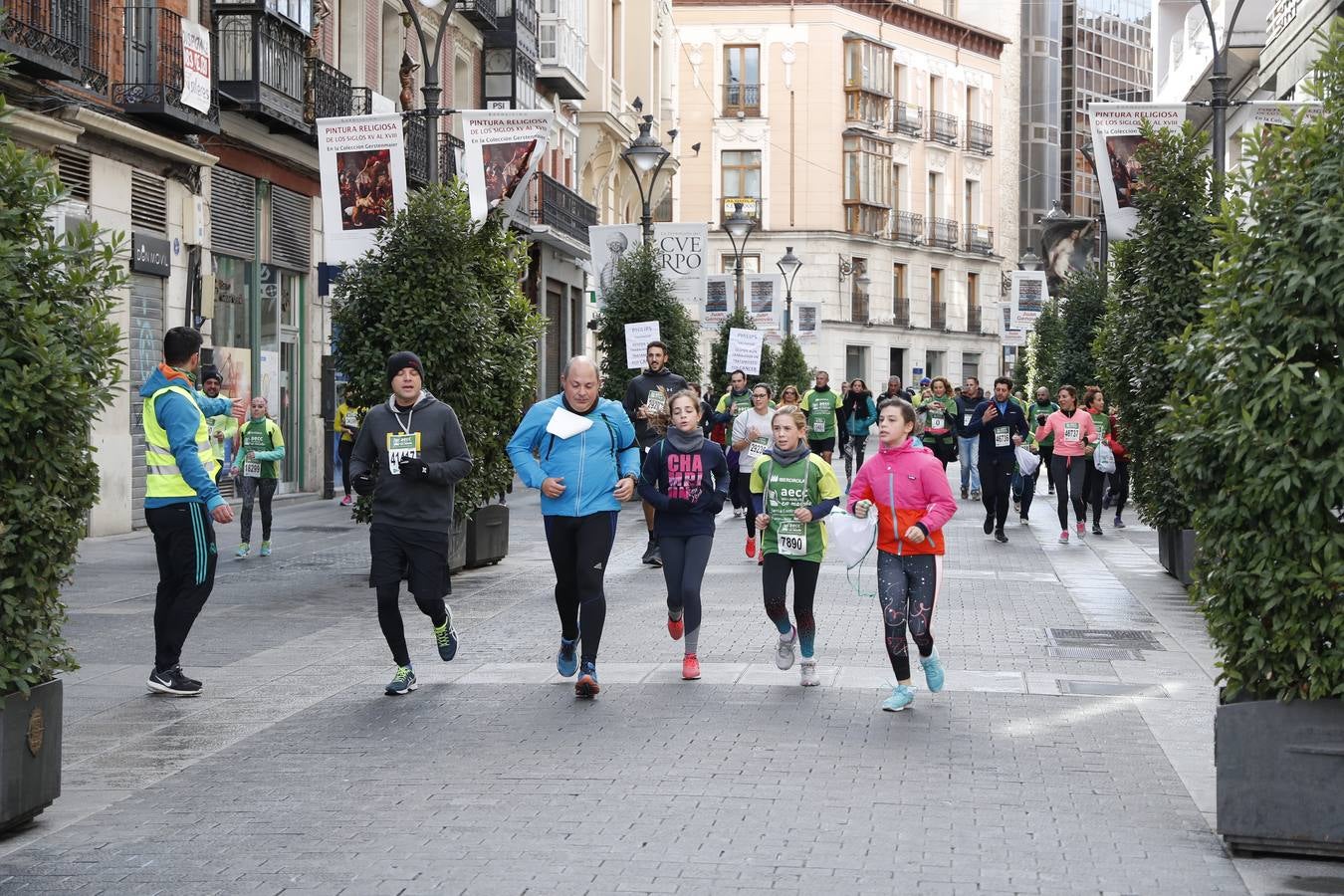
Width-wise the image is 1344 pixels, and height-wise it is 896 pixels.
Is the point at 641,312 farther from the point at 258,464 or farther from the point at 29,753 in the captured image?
the point at 29,753

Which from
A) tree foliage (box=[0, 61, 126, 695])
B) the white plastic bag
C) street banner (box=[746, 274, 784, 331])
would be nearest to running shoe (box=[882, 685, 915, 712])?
tree foliage (box=[0, 61, 126, 695])

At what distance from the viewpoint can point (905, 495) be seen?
9508 mm

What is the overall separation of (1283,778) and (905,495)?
3.45m

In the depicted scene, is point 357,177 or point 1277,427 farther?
point 357,177

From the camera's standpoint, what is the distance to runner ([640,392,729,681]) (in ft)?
34.2

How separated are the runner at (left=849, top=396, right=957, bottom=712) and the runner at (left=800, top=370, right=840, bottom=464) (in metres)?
15.8

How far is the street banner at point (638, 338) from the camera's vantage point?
1120 inches

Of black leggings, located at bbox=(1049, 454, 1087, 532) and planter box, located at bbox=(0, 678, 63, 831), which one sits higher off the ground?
black leggings, located at bbox=(1049, 454, 1087, 532)

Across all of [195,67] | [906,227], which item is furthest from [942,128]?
[195,67]

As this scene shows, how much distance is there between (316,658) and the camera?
1126cm

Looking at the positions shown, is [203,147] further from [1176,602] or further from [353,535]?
[1176,602]

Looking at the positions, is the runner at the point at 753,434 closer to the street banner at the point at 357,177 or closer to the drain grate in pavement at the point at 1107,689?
the street banner at the point at 357,177

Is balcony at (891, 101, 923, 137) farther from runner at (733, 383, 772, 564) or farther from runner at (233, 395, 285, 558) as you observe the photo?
runner at (233, 395, 285, 558)

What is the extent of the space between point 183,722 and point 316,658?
7.39 ft
